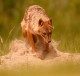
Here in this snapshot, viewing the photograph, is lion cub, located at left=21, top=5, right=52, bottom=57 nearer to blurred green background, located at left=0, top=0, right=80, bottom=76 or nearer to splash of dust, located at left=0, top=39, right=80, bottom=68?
splash of dust, located at left=0, top=39, right=80, bottom=68

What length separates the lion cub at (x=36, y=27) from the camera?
12766 millimetres

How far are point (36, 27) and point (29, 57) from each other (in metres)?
0.87

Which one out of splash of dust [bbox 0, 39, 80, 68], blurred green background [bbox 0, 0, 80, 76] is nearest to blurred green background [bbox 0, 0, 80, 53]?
blurred green background [bbox 0, 0, 80, 76]

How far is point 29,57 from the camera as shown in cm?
1276

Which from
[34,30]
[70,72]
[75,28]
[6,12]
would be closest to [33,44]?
[34,30]

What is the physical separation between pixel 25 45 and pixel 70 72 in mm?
5799

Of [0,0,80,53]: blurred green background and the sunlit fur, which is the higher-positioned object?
the sunlit fur

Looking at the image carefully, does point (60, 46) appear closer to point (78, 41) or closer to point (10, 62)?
point (78, 41)

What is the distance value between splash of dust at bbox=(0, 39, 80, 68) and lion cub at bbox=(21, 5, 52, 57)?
250 mm

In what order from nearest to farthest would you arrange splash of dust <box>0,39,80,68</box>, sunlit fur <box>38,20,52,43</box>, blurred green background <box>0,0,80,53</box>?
splash of dust <box>0,39,80,68</box> → sunlit fur <box>38,20,52,43</box> → blurred green background <box>0,0,80,53</box>

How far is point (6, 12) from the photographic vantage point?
959 inches

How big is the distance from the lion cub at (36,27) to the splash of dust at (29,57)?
0.82ft

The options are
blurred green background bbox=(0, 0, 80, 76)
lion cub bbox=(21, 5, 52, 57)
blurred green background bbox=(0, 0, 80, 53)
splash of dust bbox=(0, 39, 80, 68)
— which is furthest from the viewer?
blurred green background bbox=(0, 0, 80, 53)

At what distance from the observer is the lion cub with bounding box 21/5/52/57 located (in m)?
12.8
